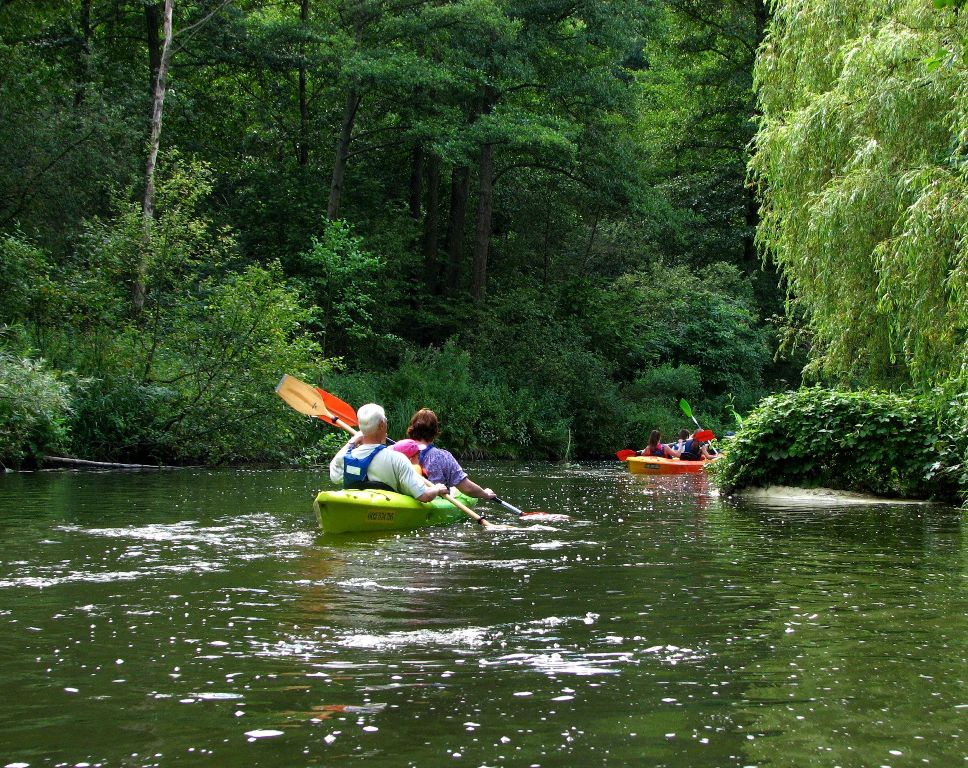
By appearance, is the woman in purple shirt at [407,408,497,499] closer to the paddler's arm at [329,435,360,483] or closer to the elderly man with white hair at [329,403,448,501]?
the paddler's arm at [329,435,360,483]

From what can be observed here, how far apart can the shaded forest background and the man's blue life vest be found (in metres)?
7.29

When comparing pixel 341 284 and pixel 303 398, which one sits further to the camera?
pixel 341 284

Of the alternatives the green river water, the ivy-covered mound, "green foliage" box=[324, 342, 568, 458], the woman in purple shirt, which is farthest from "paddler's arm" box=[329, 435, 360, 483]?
"green foliage" box=[324, 342, 568, 458]

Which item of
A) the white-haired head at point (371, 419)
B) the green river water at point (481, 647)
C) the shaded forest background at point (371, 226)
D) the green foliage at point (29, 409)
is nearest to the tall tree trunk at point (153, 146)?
the shaded forest background at point (371, 226)

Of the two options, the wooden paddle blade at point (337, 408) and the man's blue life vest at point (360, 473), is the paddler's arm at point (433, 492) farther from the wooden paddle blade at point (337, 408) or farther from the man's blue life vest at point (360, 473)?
the wooden paddle blade at point (337, 408)

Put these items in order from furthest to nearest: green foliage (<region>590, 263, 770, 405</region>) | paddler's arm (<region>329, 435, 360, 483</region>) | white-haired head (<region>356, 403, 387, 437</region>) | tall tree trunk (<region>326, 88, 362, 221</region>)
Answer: green foliage (<region>590, 263, 770, 405</region>) < tall tree trunk (<region>326, 88, 362, 221</region>) < paddler's arm (<region>329, 435, 360, 483</region>) < white-haired head (<region>356, 403, 387, 437</region>)

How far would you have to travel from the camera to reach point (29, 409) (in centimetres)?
1598

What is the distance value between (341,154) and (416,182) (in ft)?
15.8

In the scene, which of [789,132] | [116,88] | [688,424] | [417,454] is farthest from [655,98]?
[417,454]

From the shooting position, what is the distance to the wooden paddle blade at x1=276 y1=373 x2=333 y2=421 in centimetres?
1383

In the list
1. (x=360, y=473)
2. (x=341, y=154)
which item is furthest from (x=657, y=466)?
(x=341, y=154)

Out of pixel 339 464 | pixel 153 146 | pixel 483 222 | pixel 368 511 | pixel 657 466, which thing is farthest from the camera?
pixel 483 222

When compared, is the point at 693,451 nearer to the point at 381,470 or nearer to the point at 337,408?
the point at 337,408

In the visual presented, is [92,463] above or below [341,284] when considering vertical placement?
below
